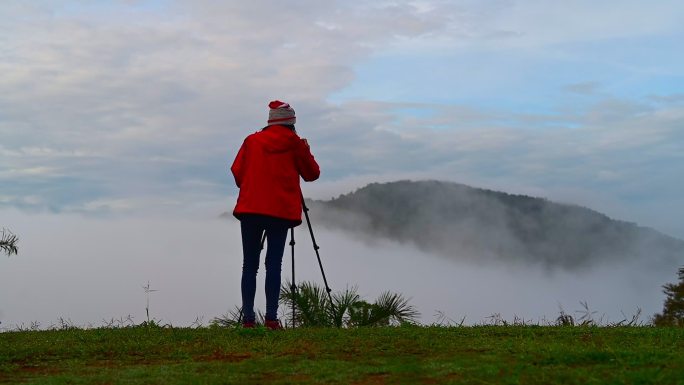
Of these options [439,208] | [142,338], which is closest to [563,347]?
[142,338]

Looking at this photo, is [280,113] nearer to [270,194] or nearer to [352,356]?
[270,194]

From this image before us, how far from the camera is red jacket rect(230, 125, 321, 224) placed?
1008 centimetres

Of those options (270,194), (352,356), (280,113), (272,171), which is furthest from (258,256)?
(352,356)

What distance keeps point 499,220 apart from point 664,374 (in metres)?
116

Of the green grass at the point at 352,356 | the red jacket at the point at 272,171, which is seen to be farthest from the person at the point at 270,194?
the green grass at the point at 352,356

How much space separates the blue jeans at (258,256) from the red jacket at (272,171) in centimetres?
15

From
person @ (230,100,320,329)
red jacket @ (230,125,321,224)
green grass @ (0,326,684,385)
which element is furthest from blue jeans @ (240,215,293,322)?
green grass @ (0,326,684,385)

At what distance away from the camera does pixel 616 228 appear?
141750mm

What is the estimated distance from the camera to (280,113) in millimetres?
10492

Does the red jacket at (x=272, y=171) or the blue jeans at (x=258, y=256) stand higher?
the red jacket at (x=272, y=171)

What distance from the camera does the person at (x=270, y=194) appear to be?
10.1 m

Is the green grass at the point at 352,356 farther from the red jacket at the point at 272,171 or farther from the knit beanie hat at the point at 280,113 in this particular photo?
the knit beanie hat at the point at 280,113

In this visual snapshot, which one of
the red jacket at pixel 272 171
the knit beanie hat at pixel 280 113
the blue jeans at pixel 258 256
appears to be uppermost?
the knit beanie hat at pixel 280 113

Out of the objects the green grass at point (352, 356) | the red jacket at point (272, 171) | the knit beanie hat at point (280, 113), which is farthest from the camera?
the knit beanie hat at point (280, 113)
